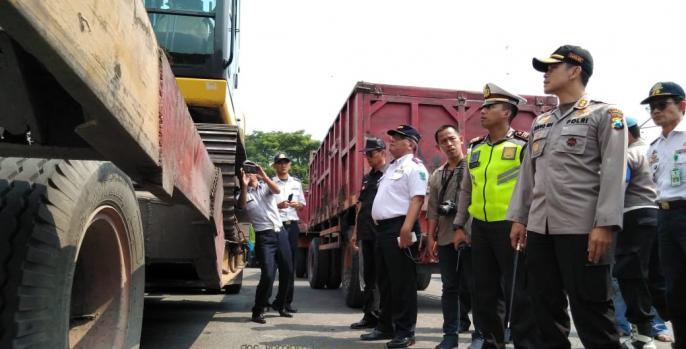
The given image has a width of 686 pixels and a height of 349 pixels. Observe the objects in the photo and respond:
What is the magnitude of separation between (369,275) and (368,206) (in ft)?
2.29

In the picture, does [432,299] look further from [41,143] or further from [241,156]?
[41,143]

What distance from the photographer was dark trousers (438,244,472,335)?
430 cm

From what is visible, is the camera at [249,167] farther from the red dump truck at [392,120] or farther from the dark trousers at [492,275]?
the dark trousers at [492,275]

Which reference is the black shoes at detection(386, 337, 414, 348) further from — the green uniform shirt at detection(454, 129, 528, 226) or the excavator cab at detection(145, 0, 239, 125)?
the excavator cab at detection(145, 0, 239, 125)

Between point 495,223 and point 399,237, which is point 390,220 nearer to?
point 399,237

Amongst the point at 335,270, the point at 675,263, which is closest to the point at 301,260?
the point at 335,270

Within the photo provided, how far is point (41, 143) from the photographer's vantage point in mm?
1777

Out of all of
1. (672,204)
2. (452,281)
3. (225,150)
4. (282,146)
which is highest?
(282,146)

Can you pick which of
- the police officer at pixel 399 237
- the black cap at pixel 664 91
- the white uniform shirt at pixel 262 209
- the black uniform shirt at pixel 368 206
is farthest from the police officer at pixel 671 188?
the white uniform shirt at pixel 262 209

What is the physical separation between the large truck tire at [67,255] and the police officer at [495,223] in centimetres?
198

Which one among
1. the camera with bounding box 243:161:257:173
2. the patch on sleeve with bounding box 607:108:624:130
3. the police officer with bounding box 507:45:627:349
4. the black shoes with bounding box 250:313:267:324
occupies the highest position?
the camera with bounding box 243:161:257:173

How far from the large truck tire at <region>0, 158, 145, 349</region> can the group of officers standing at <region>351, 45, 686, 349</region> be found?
1897 millimetres

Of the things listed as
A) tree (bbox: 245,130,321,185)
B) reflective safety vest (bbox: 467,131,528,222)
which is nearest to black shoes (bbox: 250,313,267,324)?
reflective safety vest (bbox: 467,131,528,222)

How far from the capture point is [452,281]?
4430mm
